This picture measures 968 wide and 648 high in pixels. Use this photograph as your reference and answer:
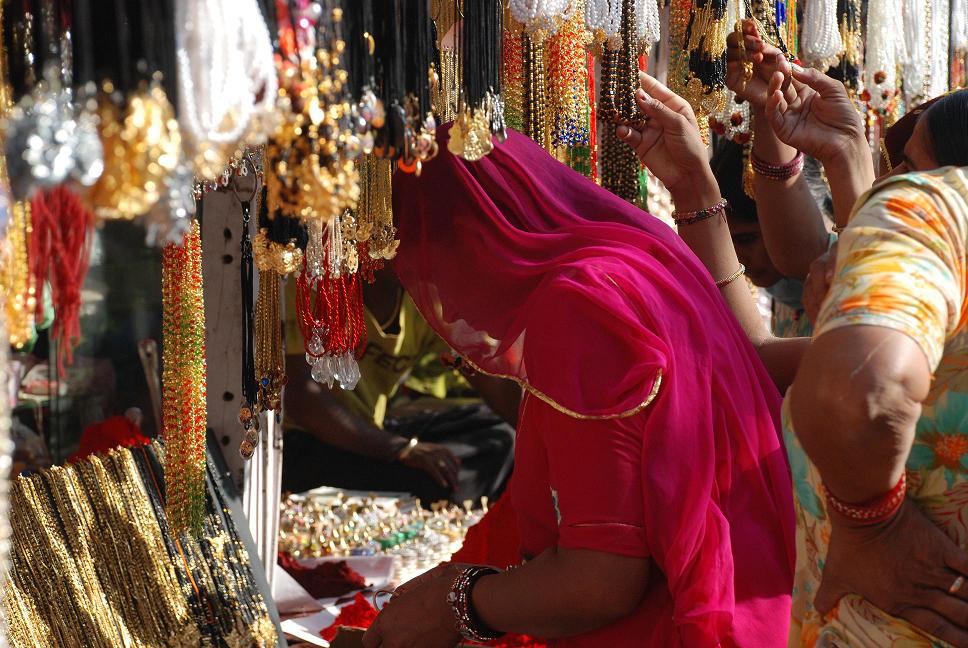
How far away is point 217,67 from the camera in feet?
2.70

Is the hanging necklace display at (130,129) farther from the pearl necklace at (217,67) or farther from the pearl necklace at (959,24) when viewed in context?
the pearl necklace at (959,24)

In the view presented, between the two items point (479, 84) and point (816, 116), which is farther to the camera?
point (816, 116)

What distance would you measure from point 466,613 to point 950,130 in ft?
2.98

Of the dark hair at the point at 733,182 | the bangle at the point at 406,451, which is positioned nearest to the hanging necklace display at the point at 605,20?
the dark hair at the point at 733,182

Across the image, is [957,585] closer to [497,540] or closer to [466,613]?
[466,613]

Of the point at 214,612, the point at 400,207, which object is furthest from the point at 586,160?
the point at 214,612

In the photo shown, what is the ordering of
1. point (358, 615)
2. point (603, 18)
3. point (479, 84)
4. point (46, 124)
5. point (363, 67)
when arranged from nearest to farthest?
point (46, 124) < point (363, 67) < point (479, 84) < point (603, 18) < point (358, 615)

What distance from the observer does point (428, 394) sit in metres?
4.30

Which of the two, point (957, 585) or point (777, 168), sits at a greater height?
point (777, 168)

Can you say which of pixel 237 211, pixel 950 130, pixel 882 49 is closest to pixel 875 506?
pixel 950 130

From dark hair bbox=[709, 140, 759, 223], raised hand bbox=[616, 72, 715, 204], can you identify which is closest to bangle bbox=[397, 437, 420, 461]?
dark hair bbox=[709, 140, 759, 223]

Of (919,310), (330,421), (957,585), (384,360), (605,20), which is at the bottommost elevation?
(330,421)

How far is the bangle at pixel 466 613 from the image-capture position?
1.46 meters

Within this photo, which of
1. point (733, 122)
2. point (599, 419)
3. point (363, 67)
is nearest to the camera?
point (363, 67)
